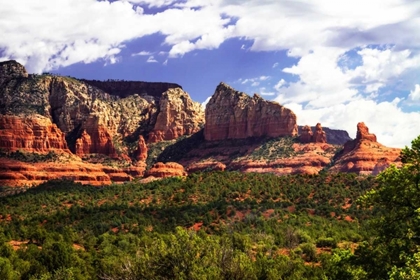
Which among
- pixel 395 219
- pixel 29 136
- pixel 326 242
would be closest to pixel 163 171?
pixel 29 136

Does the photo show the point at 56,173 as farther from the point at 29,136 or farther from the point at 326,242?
the point at 326,242

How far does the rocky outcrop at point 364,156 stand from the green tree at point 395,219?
5787 inches

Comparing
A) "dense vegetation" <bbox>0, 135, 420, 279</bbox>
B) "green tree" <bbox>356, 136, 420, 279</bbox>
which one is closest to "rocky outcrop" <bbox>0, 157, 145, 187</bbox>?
"dense vegetation" <bbox>0, 135, 420, 279</bbox>

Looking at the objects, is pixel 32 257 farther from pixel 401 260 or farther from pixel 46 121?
pixel 46 121

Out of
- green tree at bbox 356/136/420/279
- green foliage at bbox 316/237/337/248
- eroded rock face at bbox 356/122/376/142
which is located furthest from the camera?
eroded rock face at bbox 356/122/376/142

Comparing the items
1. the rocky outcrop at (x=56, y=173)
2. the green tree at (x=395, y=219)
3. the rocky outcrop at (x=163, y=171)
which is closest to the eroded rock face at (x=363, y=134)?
the rocky outcrop at (x=163, y=171)

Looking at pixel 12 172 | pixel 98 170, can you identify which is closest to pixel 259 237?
pixel 12 172

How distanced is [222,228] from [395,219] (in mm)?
59096

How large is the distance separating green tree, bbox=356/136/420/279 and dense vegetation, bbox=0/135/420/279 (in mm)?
48

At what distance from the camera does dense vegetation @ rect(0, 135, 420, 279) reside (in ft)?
75.6

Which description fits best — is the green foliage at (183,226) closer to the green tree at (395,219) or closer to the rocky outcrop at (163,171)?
the green tree at (395,219)

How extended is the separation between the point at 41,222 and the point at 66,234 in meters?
22.9

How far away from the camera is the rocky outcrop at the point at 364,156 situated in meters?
170

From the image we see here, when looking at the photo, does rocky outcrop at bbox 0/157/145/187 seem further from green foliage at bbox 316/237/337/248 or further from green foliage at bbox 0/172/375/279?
green foliage at bbox 316/237/337/248
